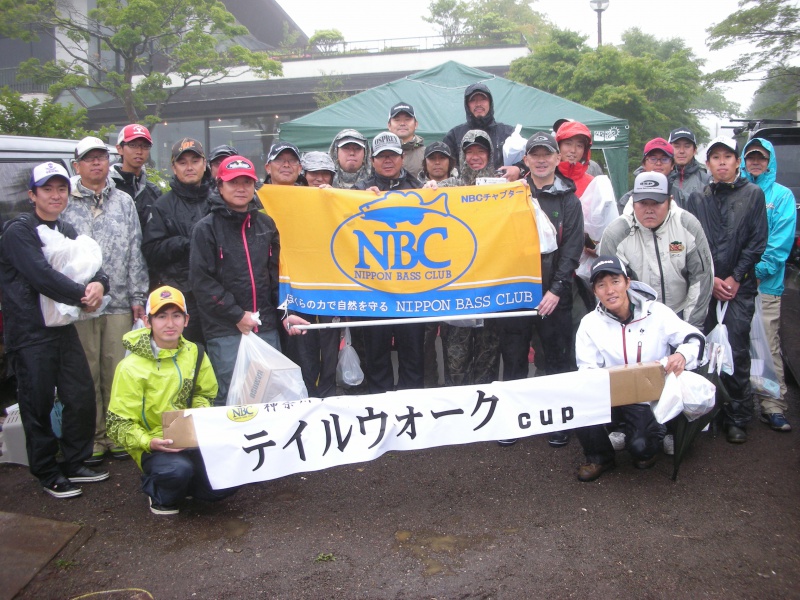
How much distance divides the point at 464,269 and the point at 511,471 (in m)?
1.41

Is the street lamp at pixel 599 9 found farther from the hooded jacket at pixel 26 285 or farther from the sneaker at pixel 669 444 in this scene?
the hooded jacket at pixel 26 285

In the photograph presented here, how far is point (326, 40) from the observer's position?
31.1 meters

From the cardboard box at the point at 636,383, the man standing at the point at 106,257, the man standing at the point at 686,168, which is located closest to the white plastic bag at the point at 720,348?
the cardboard box at the point at 636,383

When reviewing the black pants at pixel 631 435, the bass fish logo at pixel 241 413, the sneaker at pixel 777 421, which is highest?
the bass fish logo at pixel 241 413

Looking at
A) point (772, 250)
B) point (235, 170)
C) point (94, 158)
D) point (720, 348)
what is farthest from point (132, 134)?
point (772, 250)

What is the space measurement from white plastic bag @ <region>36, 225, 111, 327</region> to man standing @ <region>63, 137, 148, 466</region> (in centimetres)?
40

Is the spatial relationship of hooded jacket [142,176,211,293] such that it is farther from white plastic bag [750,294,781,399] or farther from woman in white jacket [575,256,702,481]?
white plastic bag [750,294,781,399]

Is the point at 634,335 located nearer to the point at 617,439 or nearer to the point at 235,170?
the point at 617,439

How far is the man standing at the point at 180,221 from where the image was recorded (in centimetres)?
493

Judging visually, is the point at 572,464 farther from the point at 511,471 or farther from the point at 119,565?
the point at 119,565

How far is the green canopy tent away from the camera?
352 inches

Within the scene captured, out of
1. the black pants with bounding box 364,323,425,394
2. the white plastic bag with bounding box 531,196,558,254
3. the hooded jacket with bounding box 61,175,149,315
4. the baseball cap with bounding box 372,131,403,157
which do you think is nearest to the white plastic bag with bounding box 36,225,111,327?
the hooded jacket with bounding box 61,175,149,315

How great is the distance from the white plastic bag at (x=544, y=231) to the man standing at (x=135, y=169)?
2.84m

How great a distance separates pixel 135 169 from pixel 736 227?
449cm
